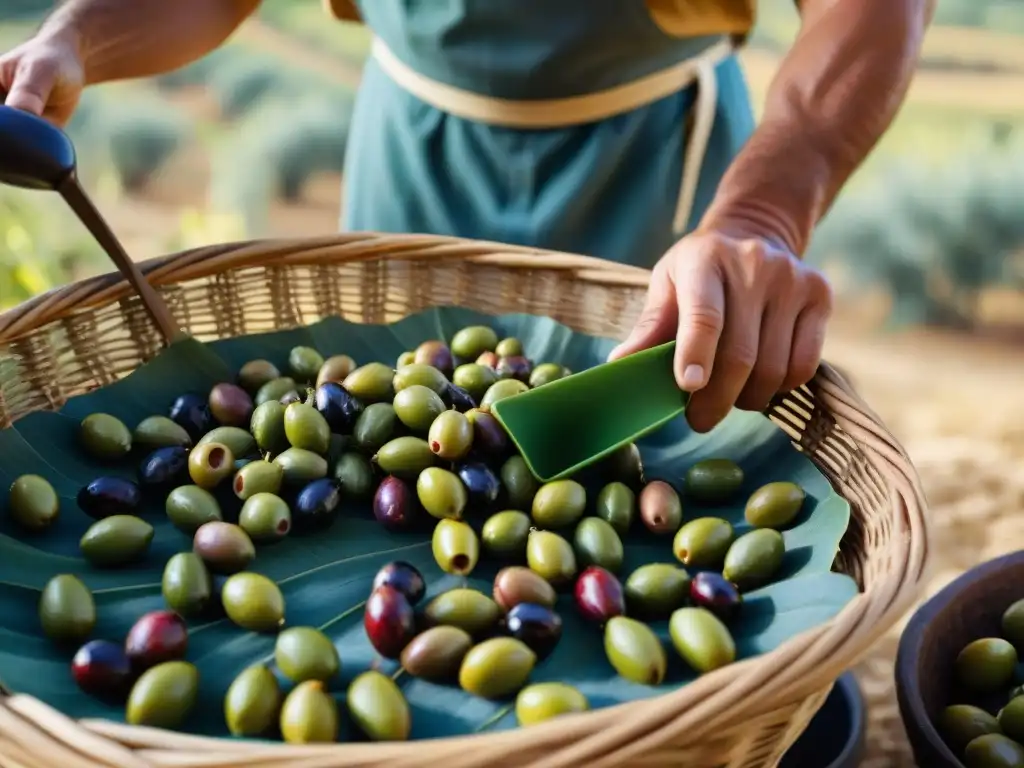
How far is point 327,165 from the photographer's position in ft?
10.1

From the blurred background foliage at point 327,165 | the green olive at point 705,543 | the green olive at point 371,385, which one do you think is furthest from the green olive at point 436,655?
the blurred background foliage at point 327,165

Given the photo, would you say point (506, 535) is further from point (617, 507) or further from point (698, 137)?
point (698, 137)

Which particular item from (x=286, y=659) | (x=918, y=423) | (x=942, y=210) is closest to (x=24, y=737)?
(x=286, y=659)

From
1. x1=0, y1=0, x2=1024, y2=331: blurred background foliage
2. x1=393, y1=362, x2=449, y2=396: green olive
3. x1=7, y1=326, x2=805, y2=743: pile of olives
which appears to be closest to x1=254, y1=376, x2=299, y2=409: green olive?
x1=7, y1=326, x2=805, y2=743: pile of olives

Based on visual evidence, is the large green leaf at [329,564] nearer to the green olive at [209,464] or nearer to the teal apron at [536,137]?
the green olive at [209,464]

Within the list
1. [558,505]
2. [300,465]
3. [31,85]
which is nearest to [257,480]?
[300,465]

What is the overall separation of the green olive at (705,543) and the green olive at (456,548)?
16 cm

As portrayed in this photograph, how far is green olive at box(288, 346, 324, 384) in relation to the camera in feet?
3.43

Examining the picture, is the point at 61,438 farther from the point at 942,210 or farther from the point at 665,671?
the point at 942,210

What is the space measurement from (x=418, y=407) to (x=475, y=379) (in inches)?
3.7

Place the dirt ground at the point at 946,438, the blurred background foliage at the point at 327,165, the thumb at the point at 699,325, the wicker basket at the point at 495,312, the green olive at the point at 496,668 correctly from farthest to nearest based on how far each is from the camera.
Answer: the blurred background foliage at the point at 327,165, the dirt ground at the point at 946,438, the thumb at the point at 699,325, the green olive at the point at 496,668, the wicker basket at the point at 495,312

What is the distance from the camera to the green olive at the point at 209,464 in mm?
878

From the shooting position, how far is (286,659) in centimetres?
69

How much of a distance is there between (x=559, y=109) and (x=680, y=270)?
0.40 meters
